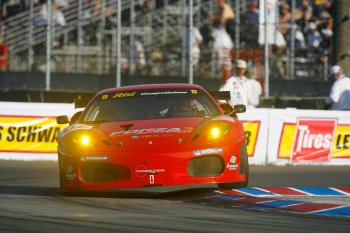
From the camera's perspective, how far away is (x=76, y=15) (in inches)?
1064

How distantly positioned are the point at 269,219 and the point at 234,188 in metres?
2.71

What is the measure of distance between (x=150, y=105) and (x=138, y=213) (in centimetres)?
316

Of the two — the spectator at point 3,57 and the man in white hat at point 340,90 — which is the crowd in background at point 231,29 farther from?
the man in white hat at point 340,90

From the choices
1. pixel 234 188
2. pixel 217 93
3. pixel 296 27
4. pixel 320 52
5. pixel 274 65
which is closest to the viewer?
pixel 234 188

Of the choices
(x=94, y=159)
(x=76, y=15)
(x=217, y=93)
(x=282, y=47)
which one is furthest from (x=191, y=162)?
(x=76, y=15)

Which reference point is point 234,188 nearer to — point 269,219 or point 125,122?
point 125,122

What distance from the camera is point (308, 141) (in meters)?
17.7

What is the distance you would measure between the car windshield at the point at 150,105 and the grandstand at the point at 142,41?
31.3 feet

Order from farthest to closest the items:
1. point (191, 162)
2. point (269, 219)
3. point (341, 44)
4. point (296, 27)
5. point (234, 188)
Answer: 1. point (296, 27)
2. point (341, 44)
3. point (234, 188)
4. point (191, 162)
5. point (269, 219)

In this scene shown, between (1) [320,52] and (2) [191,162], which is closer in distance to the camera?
(2) [191,162]

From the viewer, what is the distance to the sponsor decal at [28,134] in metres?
18.2

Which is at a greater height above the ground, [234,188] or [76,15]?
[76,15]

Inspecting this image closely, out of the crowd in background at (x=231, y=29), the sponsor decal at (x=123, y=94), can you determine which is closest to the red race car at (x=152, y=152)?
the sponsor decal at (x=123, y=94)

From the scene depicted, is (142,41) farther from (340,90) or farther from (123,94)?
(123,94)
